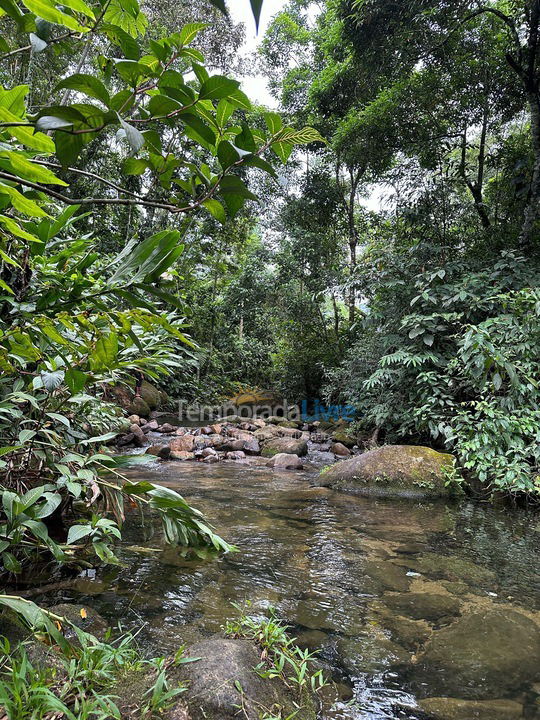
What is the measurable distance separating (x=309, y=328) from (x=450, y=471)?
23.2ft

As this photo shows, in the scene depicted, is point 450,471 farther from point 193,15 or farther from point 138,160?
point 193,15

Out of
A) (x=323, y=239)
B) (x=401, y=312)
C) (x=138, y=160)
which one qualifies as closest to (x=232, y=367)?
(x=323, y=239)

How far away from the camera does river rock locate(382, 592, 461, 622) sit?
7.23 feet

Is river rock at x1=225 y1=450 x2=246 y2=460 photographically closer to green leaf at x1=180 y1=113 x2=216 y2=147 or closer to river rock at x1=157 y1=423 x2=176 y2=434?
river rock at x1=157 y1=423 x2=176 y2=434

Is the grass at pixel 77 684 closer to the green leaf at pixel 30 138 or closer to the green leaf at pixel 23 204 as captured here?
the green leaf at pixel 23 204

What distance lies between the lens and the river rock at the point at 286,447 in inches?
284

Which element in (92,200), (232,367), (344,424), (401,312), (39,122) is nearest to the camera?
(39,122)

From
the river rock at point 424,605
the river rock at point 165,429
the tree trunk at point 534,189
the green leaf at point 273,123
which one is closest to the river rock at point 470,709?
the river rock at point 424,605

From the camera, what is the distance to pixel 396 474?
4.94 metres

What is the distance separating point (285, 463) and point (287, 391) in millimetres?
5783

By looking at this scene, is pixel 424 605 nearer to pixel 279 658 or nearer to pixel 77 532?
pixel 279 658

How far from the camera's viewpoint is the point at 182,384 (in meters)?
11.6

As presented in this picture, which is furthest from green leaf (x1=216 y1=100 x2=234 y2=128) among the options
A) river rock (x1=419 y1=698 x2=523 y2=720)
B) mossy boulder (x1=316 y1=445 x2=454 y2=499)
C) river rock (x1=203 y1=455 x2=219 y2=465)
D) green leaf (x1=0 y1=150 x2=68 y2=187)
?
river rock (x1=203 y1=455 x2=219 y2=465)

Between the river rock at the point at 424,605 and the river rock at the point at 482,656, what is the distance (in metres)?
0.09
